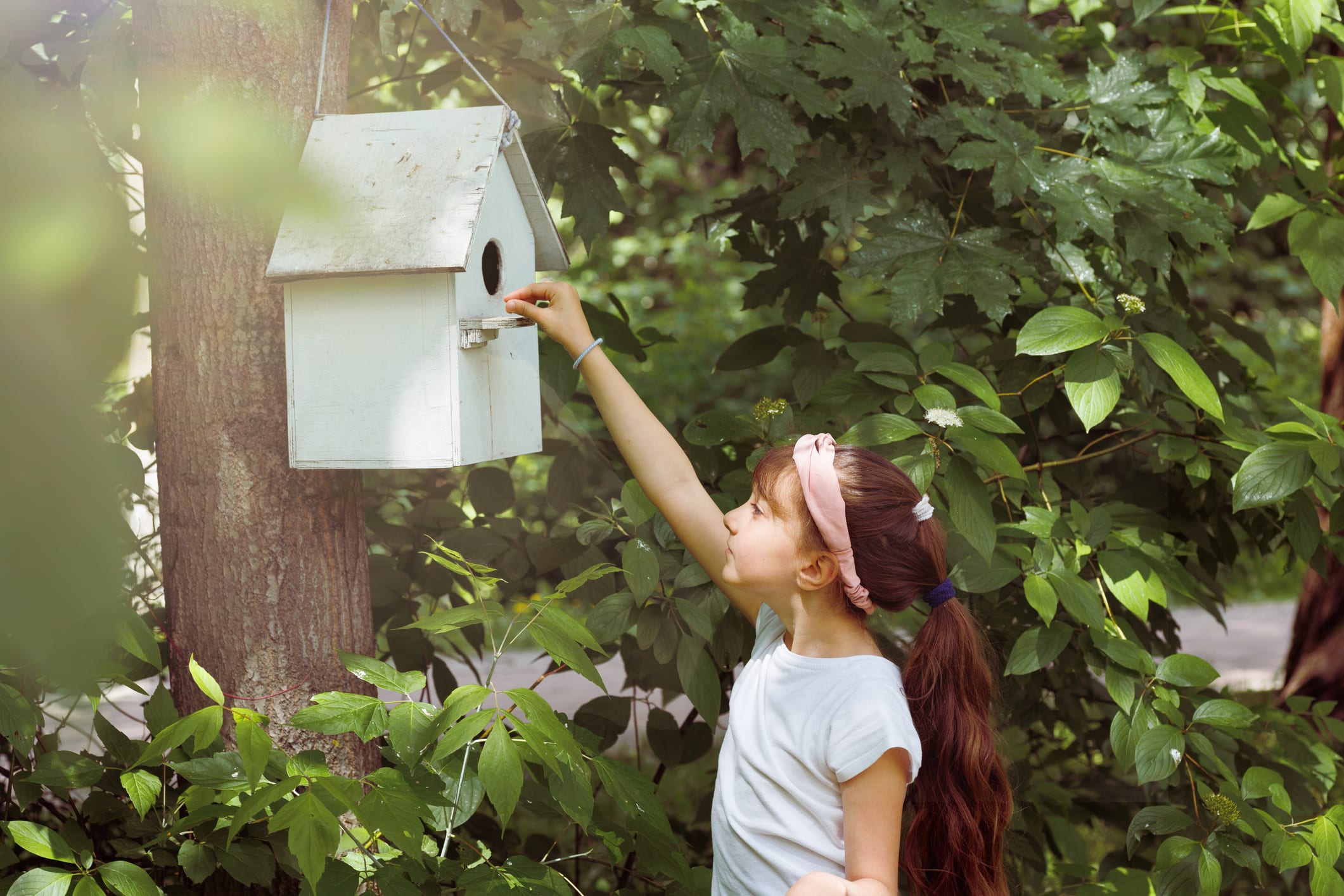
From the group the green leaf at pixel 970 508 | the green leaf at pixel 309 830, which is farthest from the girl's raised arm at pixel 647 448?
the green leaf at pixel 309 830

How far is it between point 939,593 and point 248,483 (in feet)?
3.50

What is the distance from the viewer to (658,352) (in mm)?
8609

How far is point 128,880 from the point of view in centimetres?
130

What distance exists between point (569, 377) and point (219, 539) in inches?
29.2

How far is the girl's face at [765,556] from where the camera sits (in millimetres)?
1437

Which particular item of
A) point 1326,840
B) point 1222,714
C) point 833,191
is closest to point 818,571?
point 1222,714

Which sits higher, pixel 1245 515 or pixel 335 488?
pixel 335 488

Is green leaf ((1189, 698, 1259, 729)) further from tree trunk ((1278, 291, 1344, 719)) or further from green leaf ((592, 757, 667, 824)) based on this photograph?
tree trunk ((1278, 291, 1344, 719))

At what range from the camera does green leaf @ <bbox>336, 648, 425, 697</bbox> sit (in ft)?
4.39

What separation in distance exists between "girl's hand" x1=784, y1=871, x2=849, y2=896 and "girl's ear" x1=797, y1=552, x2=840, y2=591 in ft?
1.23

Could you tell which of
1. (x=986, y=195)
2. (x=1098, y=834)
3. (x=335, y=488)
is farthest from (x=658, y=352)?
(x=335, y=488)

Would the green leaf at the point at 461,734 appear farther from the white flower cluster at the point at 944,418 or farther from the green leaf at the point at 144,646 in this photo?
the white flower cluster at the point at 944,418

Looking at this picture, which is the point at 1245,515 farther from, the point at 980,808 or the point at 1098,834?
the point at 1098,834

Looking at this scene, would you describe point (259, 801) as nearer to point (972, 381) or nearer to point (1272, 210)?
point (972, 381)
